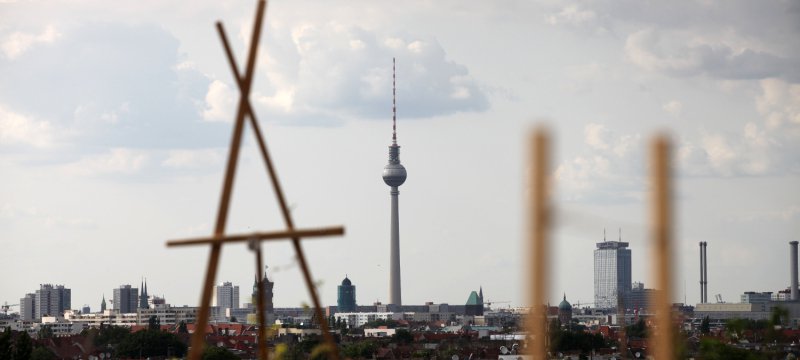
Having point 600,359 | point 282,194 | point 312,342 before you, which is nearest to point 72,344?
point 312,342

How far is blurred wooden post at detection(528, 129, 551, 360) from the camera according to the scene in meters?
10.0

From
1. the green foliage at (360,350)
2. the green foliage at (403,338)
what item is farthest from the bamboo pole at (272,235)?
the green foliage at (403,338)

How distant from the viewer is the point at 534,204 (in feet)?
33.4

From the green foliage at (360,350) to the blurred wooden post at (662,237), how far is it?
105760 millimetres

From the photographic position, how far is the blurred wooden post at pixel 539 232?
10.0m

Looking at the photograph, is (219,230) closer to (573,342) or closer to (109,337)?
(573,342)

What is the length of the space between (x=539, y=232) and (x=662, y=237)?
0.80m

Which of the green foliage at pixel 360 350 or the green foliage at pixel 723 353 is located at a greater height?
the green foliage at pixel 723 353

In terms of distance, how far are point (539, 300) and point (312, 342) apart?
11010cm

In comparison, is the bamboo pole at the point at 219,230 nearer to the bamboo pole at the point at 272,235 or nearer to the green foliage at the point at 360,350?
the bamboo pole at the point at 272,235

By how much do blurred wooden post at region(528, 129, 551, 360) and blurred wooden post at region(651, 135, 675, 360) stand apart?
2.25 feet

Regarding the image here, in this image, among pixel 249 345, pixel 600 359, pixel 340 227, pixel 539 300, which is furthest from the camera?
pixel 249 345

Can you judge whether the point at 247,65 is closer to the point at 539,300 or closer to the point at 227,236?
the point at 227,236

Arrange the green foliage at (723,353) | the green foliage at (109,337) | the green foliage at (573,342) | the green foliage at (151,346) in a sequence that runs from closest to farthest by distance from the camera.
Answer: the green foliage at (723,353)
the green foliage at (151,346)
the green foliage at (573,342)
the green foliage at (109,337)
